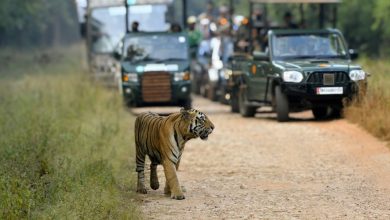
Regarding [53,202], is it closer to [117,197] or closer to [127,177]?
[117,197]

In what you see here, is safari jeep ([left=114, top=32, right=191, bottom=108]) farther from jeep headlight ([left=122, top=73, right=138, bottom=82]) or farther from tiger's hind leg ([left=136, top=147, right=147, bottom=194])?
tiger's hind leg ([left=136, top=147, right=147, bottom=194])

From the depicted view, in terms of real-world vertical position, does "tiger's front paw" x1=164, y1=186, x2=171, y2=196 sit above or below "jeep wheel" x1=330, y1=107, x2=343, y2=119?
above

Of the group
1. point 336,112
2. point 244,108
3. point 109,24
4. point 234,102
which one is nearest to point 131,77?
point 234,102

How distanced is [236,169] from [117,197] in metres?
3.65

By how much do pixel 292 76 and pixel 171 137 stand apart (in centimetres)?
845

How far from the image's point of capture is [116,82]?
2872 cm

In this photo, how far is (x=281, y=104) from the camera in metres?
20.7

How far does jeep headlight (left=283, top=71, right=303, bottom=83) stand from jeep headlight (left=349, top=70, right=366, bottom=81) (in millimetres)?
868

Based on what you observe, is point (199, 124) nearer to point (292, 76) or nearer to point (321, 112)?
point (292, 76)

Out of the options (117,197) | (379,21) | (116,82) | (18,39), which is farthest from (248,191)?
(18,39)

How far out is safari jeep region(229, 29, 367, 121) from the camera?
1975 centimetres

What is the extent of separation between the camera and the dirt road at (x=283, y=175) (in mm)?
11102

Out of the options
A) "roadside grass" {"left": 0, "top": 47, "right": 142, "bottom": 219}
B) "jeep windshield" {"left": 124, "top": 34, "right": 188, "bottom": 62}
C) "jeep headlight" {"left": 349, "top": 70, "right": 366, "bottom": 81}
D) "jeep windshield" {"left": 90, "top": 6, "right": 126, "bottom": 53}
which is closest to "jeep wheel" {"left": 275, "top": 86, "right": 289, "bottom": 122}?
"jeep headlight" {"left": 349, "top": 70, "right": 366, "bottom": 81}

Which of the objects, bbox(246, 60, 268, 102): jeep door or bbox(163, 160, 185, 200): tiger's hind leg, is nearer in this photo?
bbox(163, 160, 185, 200): tiger's hind leg
